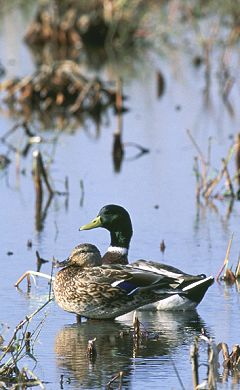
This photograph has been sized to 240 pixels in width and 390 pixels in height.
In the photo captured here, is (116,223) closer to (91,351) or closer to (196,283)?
(196,283)

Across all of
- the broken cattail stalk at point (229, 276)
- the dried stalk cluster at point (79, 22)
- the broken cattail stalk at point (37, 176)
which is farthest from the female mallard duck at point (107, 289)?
the dried stalk cluster at point (79, 22)

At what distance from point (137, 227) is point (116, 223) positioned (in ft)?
5.21

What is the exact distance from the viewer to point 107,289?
25.9ft

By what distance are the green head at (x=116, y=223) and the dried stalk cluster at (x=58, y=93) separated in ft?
24.7

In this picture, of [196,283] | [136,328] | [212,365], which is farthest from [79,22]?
[212,365]

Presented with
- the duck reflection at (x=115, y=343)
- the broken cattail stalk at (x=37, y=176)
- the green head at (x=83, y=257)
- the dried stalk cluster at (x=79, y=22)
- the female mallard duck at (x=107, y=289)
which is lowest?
the duck reflection at (x=115, y=343)

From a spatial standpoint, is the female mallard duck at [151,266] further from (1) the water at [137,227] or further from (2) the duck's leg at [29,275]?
(2) the duck's leg at [29,275]

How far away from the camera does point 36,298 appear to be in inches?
329

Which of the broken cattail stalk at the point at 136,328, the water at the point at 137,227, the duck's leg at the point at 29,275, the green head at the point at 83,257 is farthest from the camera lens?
the duck's leg at the point at 29,275

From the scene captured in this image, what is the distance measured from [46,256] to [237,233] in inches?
70.4

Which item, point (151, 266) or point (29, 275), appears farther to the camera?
point (29, 275)

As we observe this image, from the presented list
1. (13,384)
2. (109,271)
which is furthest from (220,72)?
(13,384)

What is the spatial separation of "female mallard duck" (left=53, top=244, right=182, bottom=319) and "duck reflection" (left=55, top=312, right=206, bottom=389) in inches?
4.0

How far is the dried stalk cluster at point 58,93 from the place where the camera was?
16.6 meters
